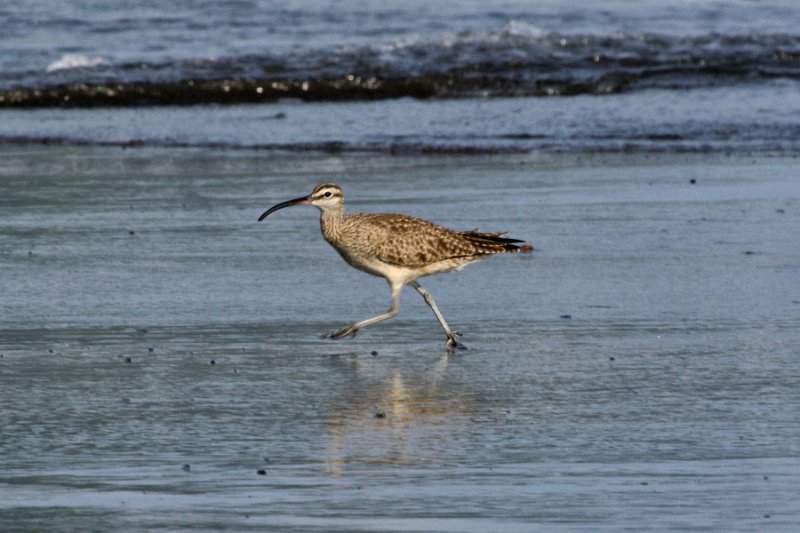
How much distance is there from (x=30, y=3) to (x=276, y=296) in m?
18.7

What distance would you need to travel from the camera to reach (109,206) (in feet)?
35.7

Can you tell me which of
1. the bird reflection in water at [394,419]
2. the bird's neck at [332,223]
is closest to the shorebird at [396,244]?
the bird's neck at [332,223]

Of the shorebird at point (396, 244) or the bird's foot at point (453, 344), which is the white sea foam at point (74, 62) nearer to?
the shorebird at point (396, 244)

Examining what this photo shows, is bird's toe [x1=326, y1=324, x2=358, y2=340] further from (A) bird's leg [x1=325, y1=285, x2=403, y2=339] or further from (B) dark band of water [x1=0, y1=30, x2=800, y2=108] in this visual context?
(B) dark band of water [x1=0, y1=30, x2=800, y2=108]

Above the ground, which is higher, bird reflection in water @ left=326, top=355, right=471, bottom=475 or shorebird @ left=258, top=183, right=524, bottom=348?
shorebird @ left=258, top=183, right=524, bottom=348

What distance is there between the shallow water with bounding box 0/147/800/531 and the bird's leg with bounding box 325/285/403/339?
0.08 meters

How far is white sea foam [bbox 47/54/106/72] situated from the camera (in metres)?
19.5

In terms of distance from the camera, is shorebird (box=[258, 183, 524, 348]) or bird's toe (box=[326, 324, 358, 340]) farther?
shorebird (box=[258, 183, 524, 348])

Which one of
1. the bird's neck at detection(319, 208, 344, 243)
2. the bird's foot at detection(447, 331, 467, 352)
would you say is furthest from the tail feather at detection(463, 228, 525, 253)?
the bird's foot at detection(447, 331, 467, 352)

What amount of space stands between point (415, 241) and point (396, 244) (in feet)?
0.38

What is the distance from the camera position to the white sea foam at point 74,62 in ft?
64.1

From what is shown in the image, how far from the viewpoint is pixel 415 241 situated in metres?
7.61

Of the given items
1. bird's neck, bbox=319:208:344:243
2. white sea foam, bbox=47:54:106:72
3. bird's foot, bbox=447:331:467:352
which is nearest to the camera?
bird's foot, bbox=447:331:467:352

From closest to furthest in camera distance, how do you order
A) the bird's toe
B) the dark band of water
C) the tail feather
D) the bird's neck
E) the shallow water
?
the shallow water → the bird's toe → the bird's neck → the tail feather → the dark band of water
